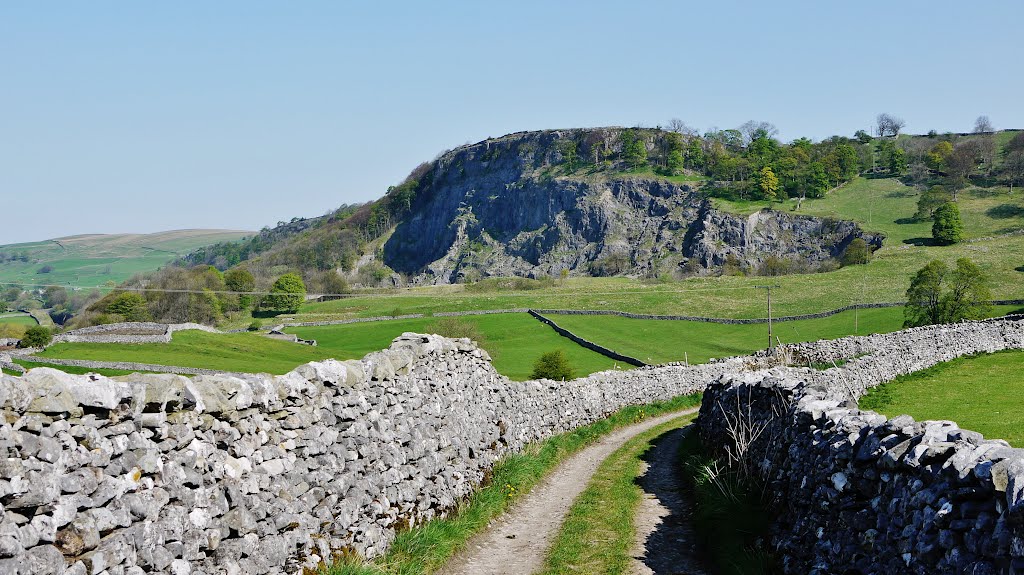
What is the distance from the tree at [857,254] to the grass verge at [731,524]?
109710 millimetres

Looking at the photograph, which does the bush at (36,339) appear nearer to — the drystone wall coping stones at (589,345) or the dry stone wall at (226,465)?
the drystone wall coping stones at (589,345)

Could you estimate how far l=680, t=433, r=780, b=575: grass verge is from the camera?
406 inches

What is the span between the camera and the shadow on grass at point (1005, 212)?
436ft

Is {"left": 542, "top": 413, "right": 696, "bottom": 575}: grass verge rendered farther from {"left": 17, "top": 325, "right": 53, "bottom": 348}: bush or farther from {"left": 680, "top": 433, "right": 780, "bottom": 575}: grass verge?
{"left": 17, "top": 325, "right": 53, "bottom": 348}: bush

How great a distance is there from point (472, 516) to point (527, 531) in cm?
102

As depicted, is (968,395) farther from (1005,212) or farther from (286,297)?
(1005,212)

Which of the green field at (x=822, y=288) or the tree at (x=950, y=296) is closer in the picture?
the tree at (x=950, y=296)

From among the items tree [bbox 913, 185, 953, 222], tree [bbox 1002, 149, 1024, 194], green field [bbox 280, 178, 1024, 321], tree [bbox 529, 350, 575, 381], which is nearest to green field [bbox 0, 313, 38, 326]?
green field [bbox 280, 178, 1024, 321]

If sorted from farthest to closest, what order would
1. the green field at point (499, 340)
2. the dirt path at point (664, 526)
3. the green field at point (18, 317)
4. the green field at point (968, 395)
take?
the green field at point (18, 317), the green field at point (499, 340), the green field at point (968, 395), the dirt path at point (664, 526)

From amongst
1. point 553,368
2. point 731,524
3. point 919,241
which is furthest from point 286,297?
point 731,524

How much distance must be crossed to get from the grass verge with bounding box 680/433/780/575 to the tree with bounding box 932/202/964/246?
123 m

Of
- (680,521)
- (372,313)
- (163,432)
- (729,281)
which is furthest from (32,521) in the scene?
(729,281)

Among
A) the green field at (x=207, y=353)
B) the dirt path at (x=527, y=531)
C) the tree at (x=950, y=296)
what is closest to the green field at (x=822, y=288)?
the tree at (x=950, y=296)

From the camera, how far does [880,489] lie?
25.5 feet
